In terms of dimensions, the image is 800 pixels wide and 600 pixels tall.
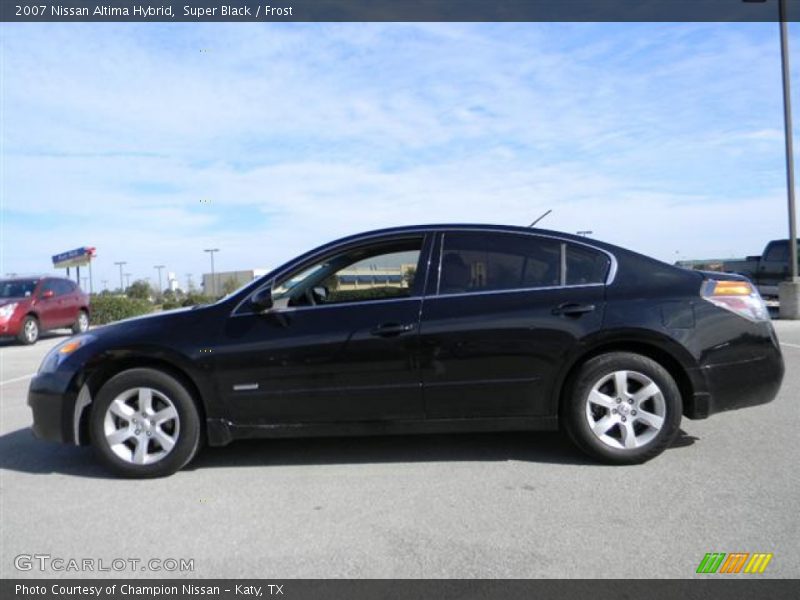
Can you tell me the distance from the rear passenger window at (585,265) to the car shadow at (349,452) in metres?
1.24

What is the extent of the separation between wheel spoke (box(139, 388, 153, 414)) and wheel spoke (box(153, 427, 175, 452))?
5.9 inches

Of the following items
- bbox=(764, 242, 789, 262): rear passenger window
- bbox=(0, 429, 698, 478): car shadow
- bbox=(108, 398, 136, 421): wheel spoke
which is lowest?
bbox=(0, 429, 698, 478): car shadow

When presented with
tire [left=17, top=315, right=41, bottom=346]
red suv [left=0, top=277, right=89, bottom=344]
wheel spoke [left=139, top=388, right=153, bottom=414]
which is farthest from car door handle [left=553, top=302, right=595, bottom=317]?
tire [left=17, top=315, right=41, bottom=346]

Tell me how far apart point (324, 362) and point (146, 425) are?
1287 mm

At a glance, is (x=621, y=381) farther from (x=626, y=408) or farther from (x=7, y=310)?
(x=7, y=310)

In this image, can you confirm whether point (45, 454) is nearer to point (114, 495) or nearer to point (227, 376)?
point (114, 495)

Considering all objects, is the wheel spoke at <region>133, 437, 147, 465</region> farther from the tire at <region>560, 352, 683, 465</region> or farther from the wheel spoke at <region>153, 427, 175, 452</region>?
A: the tire at <region>560, 352, 683, 465</region>

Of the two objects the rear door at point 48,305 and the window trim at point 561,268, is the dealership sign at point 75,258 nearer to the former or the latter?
the rear door at point 48,305

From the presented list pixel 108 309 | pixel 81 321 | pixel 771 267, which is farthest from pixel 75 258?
pixel 771 267

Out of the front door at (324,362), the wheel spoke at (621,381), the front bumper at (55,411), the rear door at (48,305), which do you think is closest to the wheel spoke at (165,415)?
the front door at (324,362)

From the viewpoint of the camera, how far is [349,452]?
16.4ft

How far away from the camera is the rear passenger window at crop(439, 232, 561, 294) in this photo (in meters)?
4.62

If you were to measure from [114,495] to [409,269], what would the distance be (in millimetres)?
2436

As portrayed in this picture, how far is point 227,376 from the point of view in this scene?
4.50 metres
